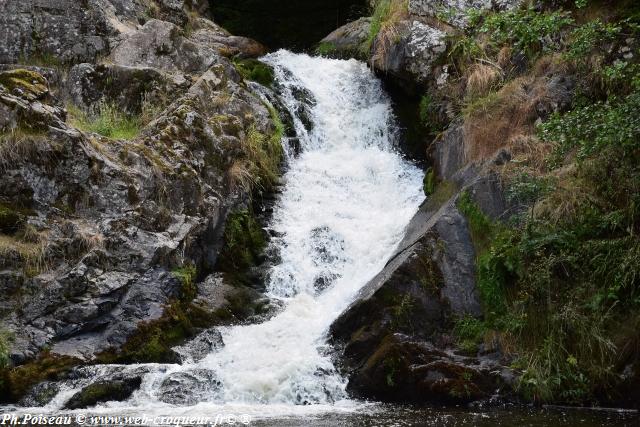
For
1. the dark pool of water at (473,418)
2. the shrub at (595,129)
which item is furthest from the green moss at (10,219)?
the shrub at (595,129)

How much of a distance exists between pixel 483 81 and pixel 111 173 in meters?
Result: 7.06

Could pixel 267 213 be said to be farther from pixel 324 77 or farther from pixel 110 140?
pixel 324 77

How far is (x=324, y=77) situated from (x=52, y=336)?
1011 centimetres

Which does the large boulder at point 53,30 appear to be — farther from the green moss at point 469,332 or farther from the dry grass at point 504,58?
the green moss at point 469,332

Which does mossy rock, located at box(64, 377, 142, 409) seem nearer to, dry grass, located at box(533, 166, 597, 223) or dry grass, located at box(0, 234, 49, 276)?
dry grass, located at box(0, 234, 49, 276)

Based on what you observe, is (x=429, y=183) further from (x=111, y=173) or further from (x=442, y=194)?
(x=111, y=173)

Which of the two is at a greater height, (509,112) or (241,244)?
(509,112)

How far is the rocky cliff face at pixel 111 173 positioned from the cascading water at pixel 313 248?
88cm

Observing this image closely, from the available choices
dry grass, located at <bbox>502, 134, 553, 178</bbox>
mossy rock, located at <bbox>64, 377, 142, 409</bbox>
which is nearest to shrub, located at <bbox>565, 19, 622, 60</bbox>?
dry grass, located at <bbox>502, 134, 553, 178</bbox>

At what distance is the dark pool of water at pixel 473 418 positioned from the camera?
642 cm

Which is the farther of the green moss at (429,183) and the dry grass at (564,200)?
the green moss at (429,183)

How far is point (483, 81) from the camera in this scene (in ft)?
40.5

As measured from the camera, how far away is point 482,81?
40.5ft

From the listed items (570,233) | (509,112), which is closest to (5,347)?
(570,233)
